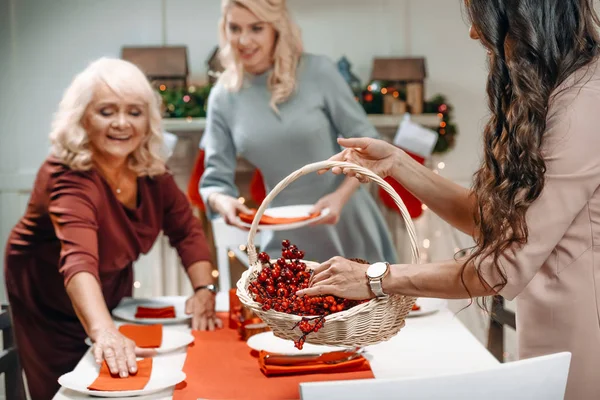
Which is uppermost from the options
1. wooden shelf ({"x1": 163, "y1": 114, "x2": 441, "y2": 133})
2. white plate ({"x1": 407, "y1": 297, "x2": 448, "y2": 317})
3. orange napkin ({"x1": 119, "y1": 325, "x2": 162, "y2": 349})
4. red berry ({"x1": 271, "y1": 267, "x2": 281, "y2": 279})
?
wooden shelf ({"x1": 163, "y1": 114, "x2": 441, "y2": 133})

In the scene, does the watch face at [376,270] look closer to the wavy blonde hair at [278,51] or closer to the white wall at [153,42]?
the wavy blonde hair at [278,51]

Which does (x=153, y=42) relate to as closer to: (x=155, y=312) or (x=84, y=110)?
(x=84, y=110)

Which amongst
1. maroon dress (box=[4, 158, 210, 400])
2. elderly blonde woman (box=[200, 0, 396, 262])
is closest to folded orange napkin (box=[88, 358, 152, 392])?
Answer: maroon dress (box=[4, 158, 210, 400])

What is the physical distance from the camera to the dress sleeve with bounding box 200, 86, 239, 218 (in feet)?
9.90

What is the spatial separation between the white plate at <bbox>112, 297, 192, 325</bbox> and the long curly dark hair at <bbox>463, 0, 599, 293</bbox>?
115 cm

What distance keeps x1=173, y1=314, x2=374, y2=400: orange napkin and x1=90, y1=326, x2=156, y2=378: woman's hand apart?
0.13 metres

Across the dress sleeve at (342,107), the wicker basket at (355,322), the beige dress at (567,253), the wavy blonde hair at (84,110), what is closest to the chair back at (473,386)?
the beige dress at (567,253)

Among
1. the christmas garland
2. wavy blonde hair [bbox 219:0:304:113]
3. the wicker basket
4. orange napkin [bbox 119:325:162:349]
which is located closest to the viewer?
the wicker basket

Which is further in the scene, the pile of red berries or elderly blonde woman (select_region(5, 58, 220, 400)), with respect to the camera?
elderly blonde woman (select_region(5, 58, 220, 400))

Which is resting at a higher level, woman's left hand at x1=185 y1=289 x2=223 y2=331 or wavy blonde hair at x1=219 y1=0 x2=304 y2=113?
wavy blonde hair at x1=219 y1=0 x2=304 y2=113

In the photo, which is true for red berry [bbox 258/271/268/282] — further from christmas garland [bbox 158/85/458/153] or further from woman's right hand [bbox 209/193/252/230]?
christmas garland [bbox 158/85/458/153]

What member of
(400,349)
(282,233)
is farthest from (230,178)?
(400,349)

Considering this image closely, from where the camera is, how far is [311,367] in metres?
1.77

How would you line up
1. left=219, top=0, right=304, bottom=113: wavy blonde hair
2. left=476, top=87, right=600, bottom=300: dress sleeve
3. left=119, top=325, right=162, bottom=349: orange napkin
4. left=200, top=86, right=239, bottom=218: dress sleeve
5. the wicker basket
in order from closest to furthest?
left=476, top=87, right=600, bottom=300: dress sleeve
the wicker basket
left=119, top=325, right=162, bottom=349: orange napkin
left=219, top=0, right=304, bottom=113: wavy blonde hair
left=200, top=86, right=239, bottom=218: dress sleeve
